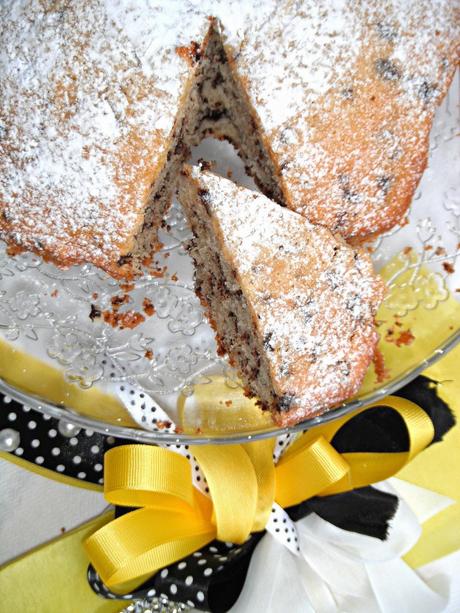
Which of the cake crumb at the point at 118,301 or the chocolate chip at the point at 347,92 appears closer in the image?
the chocolate chip at the point at 347,92

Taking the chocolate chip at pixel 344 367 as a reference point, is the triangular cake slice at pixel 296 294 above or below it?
above

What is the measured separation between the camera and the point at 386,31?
1712mm

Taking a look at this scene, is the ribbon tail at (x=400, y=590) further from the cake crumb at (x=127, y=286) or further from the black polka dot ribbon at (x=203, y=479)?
the cake crumb at (x=127, y=286)

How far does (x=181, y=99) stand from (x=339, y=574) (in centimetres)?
141

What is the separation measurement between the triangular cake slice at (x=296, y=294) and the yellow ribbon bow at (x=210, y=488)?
9.9 inches

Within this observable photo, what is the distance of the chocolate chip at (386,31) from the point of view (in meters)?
1.71

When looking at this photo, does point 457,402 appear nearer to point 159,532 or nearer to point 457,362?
point 457,362

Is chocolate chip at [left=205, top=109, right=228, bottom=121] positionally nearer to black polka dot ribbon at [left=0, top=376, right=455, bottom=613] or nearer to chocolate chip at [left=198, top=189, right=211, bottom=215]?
chocolate chip at [left=198, top=189, right=211, bottom=215]

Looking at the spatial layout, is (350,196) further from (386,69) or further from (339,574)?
(339,574)

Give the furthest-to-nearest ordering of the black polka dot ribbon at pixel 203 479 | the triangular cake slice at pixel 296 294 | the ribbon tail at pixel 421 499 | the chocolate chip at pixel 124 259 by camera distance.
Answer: the ribbon tail at pixel 421 499 → the black polka dot ribbon at pixel 203 479 → the chocolate chip at pixel 124 259 → the triangular cake slice at pixel 296 294

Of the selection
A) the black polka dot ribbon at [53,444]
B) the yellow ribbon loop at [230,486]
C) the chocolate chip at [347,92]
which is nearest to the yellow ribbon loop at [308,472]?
the yellow ribbon loop at [230,486]

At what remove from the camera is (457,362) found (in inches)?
79.5

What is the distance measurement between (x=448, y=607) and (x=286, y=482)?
645mm

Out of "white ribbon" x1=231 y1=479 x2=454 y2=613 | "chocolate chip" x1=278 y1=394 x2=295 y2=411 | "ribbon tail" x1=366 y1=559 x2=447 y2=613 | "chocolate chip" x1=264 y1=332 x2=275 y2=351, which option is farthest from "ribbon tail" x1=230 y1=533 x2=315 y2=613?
"chocolate chip" x1=264 y1=332 x2=275 y2=351
